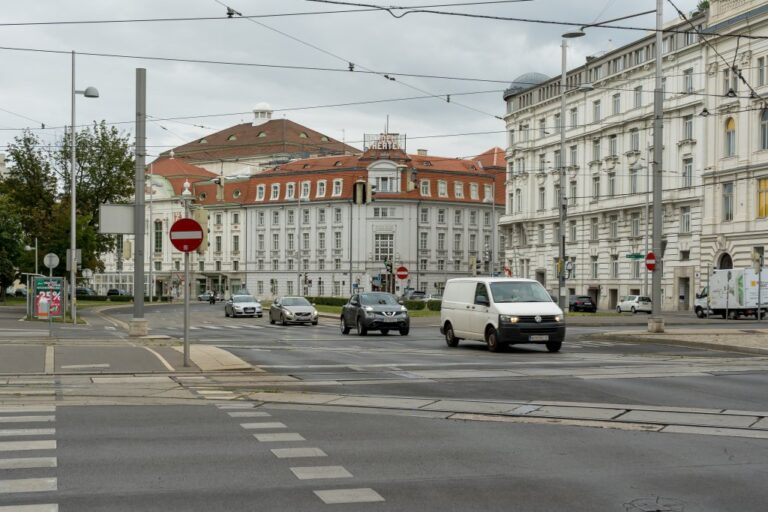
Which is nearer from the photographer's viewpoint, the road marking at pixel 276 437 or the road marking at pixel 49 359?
the road marking at pixel 276 437

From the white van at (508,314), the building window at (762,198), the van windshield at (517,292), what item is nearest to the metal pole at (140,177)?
the white van at (508,314)

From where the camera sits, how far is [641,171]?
74.4m

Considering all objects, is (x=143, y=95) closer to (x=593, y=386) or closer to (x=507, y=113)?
(x=593, y=386)

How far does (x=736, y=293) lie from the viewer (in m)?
53.7

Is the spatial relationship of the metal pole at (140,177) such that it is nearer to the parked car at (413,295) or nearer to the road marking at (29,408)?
the road marking at (29,408)

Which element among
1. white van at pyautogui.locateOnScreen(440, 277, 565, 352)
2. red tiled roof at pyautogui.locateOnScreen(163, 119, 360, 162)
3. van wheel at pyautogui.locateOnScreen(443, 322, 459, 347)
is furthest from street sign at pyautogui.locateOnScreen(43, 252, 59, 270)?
red tiled roof at pyautogui.locateOnScreen(163, 119, 360, 162)

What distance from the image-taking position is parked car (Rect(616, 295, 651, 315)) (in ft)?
219

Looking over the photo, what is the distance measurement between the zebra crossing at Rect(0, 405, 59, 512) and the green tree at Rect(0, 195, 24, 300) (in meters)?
66.7

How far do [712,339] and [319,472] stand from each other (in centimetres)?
2211

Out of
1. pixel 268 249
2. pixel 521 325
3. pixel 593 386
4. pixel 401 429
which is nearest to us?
pixel 401 429

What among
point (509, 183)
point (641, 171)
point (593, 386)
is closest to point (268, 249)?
point (509, 183)

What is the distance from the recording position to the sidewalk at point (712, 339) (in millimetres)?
25348

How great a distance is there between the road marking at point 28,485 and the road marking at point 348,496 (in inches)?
81.0

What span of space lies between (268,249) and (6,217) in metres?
46.5
